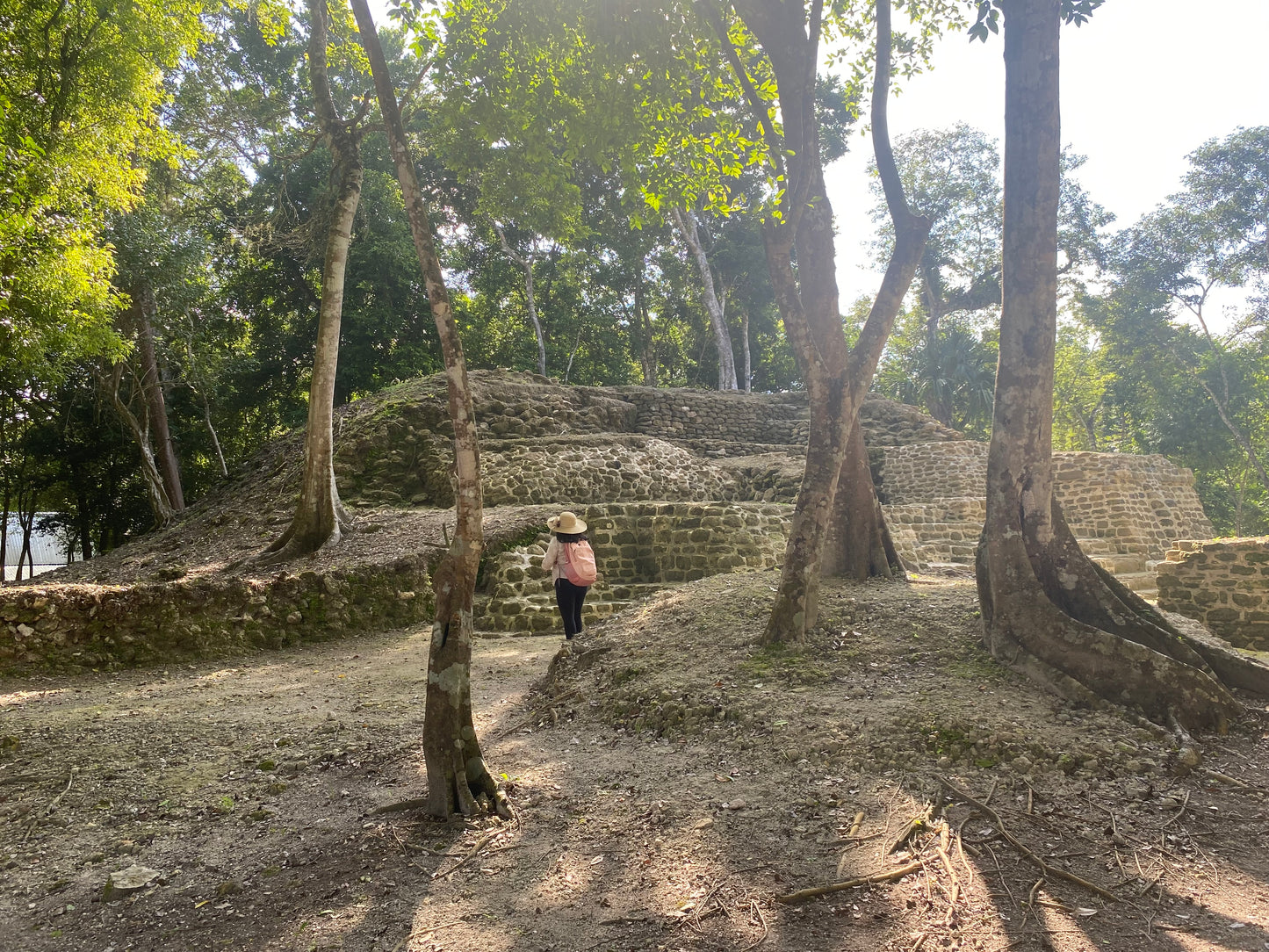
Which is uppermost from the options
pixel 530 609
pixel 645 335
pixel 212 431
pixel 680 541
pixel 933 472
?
pixel 645 335

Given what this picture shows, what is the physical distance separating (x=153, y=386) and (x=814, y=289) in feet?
49.7

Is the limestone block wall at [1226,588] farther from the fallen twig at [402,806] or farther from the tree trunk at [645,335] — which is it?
the tree trunk at [645,335]

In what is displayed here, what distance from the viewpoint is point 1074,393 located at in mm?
29828

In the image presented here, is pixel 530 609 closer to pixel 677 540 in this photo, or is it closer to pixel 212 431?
pixel 677 540

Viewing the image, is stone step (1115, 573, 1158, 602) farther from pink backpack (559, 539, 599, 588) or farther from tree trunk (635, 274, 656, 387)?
tree trunk (635, 274, 656, 387)

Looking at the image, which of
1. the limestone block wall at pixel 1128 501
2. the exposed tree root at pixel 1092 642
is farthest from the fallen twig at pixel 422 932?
the limestone block wall at pixel 1128 501

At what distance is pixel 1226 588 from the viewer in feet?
25.5

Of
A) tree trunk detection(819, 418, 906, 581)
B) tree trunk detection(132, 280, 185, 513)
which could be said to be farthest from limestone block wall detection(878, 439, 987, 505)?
tree trunk detection(132, 280, 185, 513)

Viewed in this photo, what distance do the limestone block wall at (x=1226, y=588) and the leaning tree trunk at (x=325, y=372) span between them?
1058 cm

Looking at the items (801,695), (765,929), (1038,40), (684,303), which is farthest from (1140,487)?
(684,303)

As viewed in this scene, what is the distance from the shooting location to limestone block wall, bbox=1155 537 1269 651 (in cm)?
755

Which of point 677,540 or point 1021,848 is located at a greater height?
point 677,540

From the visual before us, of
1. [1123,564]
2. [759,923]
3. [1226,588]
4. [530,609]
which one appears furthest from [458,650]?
[1123,564]

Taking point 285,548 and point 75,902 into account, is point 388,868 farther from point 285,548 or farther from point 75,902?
point 285,548
